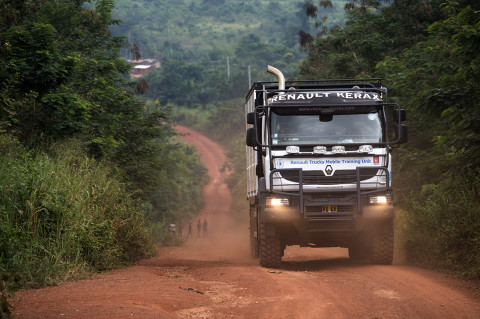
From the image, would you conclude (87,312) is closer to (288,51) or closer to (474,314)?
(474,314)

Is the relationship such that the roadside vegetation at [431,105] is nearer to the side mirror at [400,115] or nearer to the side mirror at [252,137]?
the side mirror at [400,115]

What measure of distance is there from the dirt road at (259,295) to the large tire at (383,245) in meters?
0.34

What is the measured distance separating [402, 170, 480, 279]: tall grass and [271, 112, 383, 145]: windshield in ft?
5.87

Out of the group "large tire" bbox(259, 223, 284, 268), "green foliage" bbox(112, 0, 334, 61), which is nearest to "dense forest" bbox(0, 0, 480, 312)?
"large tire" bbox(259, 223, 284, 268)

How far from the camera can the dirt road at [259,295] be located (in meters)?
7.02

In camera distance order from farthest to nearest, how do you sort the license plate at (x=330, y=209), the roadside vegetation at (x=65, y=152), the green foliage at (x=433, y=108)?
the license plate at (x=330, y=209), the green foliage at (x=433, y=108), the roadside vegetation at (x=65, y=152)

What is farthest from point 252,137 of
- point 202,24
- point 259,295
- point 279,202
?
point 202,24

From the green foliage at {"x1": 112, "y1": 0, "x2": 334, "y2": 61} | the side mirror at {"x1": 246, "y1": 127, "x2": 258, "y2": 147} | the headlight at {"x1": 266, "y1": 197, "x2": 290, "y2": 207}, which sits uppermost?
the green foliage at {"x1": 112, "y1": 0, "x2": 334, "y2": 61}

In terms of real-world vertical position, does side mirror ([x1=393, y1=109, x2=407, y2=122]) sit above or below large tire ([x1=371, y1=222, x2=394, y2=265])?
above

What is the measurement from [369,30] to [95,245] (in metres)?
17.8

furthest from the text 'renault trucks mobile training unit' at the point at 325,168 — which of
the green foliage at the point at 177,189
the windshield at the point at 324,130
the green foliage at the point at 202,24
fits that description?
the green foliage at the point at 202,24

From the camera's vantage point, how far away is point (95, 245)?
1070 centimetres

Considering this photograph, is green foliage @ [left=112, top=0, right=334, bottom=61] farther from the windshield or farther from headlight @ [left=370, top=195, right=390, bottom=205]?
headlight @ [left=370, top=195, right=390, bottom=205]

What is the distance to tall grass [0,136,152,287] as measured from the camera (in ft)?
29.7
